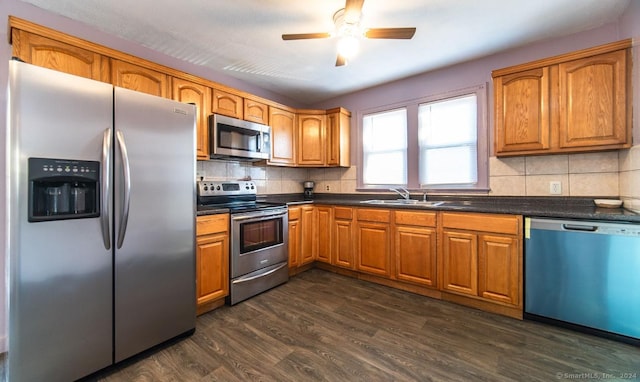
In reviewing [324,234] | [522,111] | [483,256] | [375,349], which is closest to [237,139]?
[324,234]

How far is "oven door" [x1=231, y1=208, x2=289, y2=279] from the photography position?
2.49 metres

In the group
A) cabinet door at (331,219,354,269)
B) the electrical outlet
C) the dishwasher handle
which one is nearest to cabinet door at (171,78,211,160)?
cabinet door at (331,219,354,269)

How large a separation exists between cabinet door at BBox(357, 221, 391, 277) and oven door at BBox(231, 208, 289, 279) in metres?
0.89

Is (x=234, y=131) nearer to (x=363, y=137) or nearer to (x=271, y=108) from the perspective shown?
(x=271, y=108)

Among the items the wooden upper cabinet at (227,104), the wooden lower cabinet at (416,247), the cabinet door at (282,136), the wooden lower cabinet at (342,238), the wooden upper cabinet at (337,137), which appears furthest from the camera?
the wooden upper cabinet at (337,137)

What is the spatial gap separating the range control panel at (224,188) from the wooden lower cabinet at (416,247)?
1.77 meters

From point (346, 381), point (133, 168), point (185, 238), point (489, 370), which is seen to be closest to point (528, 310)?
point (489, 370)

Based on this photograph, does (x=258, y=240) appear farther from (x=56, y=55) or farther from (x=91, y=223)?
(x=56, y=55)

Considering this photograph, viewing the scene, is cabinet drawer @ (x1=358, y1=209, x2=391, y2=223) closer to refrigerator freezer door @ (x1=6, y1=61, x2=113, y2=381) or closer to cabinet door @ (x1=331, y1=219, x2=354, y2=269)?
cabinet door @ (x1=331, y1=219, x2=354, y2=269)

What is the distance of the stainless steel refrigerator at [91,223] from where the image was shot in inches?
51.1

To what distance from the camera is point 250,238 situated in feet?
8.65

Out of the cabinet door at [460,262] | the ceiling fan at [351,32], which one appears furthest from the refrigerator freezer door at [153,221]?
the cabinet door at [460,262]

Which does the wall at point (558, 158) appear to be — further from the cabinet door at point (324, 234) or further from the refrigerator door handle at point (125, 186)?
the refrigerator door handle at point (125, 186)

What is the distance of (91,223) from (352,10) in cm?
206
